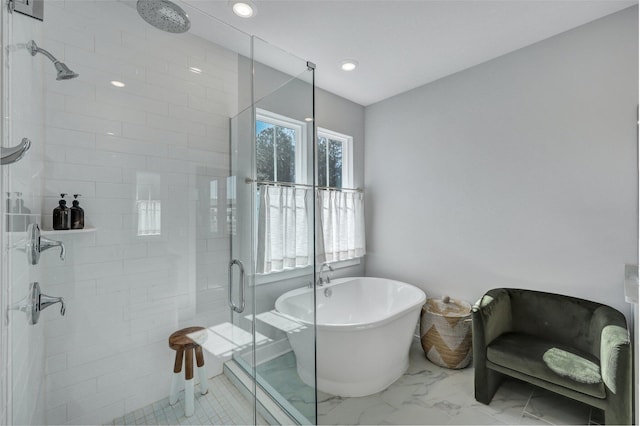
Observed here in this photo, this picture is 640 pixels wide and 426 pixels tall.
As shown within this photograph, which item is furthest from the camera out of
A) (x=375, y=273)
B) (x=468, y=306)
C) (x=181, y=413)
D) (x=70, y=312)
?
(x=375, y=273)

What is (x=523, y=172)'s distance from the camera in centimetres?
235

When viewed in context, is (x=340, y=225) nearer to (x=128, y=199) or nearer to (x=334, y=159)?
(x=334, y=159)

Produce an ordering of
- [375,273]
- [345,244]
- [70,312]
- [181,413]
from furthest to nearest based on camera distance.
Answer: [375,273], [345,244], [181,413], [70,312]

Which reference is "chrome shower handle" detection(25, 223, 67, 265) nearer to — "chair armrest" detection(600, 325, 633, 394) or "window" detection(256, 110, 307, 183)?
"window" detection(256, 110, 307, 183)

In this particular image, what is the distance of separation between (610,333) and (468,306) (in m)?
1.00

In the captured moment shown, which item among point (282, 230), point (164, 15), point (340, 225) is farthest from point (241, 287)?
point (164, 15)

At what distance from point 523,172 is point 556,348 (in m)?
1.35

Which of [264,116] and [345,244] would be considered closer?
[264,116]

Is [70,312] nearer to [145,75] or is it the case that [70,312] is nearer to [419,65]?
[145,75]

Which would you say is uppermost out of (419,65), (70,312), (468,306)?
(419,65)

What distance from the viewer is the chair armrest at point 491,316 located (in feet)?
6.47

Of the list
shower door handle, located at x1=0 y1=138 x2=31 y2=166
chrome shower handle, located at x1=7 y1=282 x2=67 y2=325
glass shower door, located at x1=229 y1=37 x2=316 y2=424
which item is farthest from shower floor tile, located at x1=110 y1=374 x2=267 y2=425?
shower door handle, located at x1=0 y1=138 x2=31 y2=166

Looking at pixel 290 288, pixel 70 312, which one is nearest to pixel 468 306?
pixel 290 288

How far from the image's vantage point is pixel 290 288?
1904 millimetres
